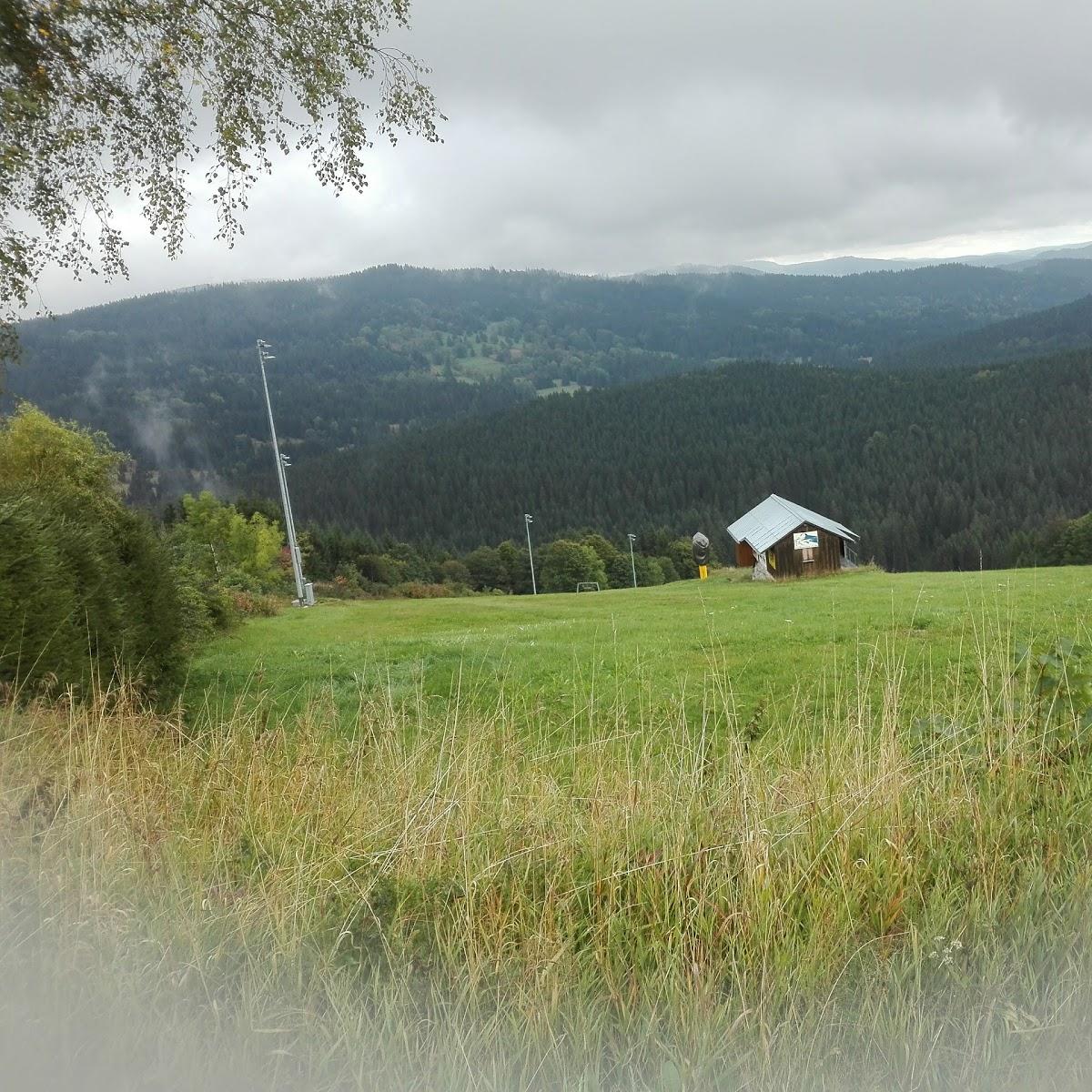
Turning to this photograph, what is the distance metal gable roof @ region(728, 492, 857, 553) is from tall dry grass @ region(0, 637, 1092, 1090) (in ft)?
111

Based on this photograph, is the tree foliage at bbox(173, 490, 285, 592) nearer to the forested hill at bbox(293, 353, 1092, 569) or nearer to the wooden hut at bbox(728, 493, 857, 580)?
the wooden hut at bbox(728, 493, 857, 580)

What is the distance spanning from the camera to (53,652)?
6.53m

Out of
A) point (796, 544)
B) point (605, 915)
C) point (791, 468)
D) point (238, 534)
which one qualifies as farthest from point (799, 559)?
point (791, 468)

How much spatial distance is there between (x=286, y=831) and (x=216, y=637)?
44.3 ft

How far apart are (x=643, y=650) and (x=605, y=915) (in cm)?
799

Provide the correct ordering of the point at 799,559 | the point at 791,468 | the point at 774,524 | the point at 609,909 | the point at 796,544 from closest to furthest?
the point at 609,909 → the point at 799,559 → the point at 796,544 → the point at 774,524 → the point at 791,468

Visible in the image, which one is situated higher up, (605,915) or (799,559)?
(605,915)

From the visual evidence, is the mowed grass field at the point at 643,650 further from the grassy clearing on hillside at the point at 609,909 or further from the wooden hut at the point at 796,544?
the wooden hut at the point at 796,544

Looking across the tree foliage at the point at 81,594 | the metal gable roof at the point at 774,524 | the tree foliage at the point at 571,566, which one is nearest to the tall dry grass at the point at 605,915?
the tree foliage at the point at 81,594

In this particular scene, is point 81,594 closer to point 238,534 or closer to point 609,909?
point 609,909

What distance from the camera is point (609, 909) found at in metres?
2.70

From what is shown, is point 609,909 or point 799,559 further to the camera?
point 799,559

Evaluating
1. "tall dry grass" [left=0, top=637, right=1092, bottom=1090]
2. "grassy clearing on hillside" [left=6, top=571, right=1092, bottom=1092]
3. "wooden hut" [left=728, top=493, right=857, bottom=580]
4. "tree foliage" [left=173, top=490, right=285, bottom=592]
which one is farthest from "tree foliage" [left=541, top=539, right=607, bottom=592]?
"tall dry grass" [left=0, top=637, right=1092, bottom=1090]

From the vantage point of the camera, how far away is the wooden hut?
36.5 meters
